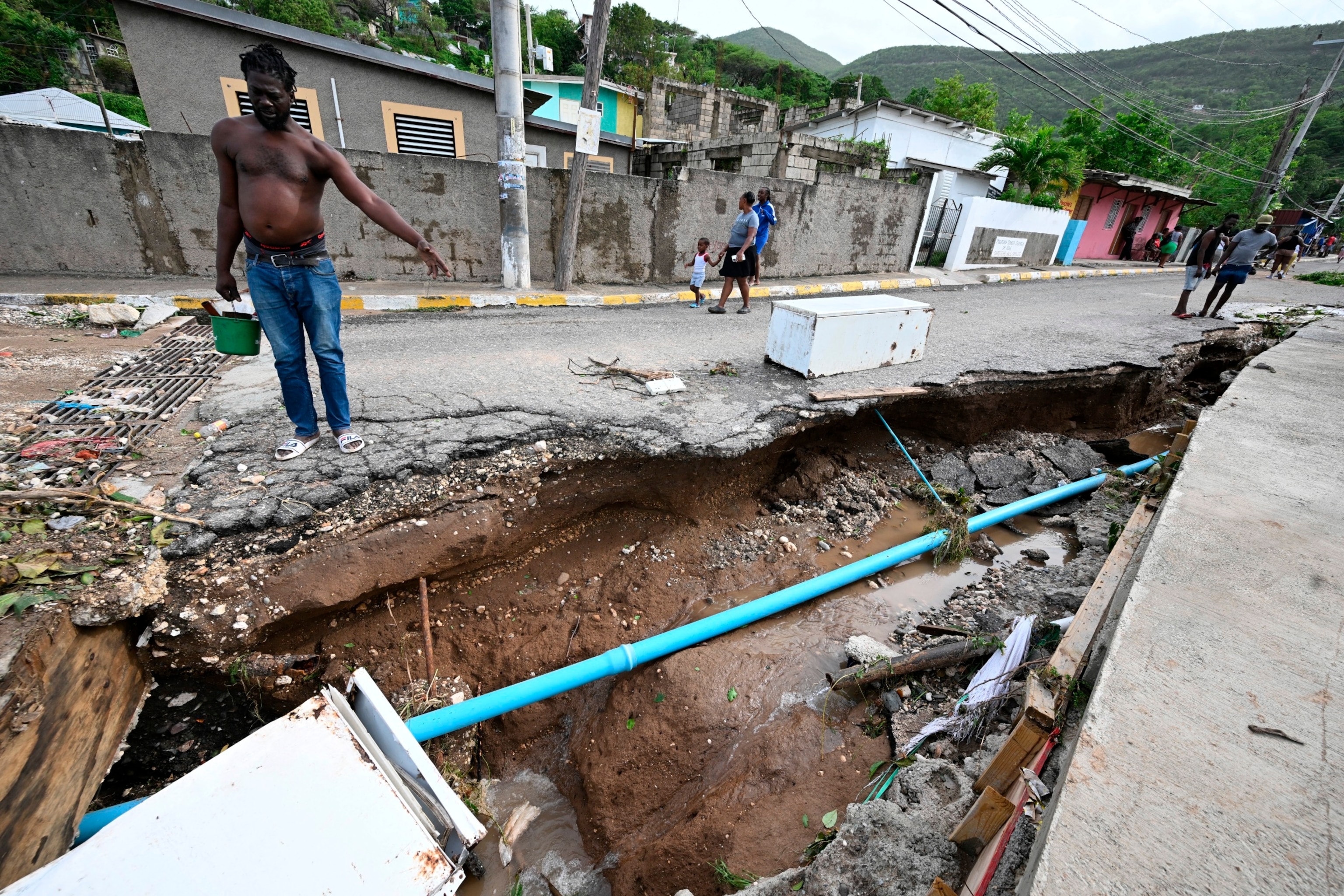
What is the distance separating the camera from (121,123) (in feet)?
48.2

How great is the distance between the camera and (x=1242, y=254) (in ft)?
25.5

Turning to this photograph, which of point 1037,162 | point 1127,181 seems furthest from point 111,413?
point 1127,181

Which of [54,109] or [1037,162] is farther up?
[1037,162]

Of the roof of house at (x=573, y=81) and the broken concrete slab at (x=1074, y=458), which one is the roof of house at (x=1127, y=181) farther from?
the broken concrete slab at (x=1074, y=458)

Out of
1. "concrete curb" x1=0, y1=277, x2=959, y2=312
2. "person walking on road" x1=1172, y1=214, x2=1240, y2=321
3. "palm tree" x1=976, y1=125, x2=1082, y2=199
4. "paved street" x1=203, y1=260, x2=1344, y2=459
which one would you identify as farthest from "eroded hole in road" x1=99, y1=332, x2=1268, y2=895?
"palm tree" x1=976, y1=125, x2=1082, y2=199

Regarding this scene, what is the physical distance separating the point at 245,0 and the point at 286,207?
3963cm

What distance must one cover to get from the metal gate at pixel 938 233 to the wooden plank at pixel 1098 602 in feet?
42.4

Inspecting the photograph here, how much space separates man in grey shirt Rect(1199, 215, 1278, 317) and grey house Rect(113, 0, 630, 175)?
13.0m

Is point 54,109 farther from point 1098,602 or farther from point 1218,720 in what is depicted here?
point 1218,720

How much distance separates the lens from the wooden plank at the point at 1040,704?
1.48m

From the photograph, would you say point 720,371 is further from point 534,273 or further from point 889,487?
point 534,273

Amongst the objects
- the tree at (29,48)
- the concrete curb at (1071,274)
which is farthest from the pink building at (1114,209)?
the tree at (29,48)

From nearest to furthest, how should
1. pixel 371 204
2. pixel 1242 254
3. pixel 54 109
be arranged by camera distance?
pixel 371 204 → pixel 1242 254 → pixel 54 109

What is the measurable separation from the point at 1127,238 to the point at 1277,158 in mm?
4831
